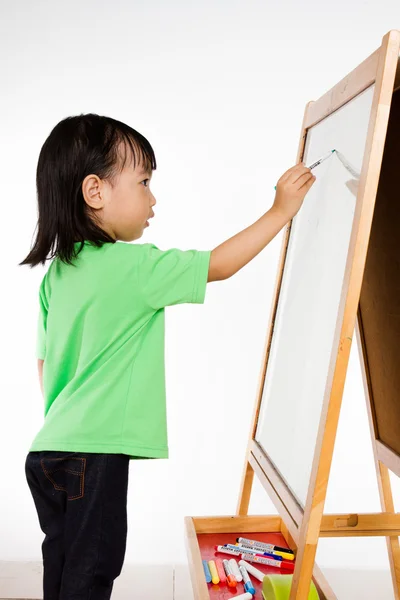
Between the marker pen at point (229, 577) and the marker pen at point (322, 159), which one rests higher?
the marker pen at point (322, 159)

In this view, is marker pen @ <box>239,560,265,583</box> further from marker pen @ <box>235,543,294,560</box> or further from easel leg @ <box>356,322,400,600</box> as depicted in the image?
easel leg @ <box>356,322,400,600</box>

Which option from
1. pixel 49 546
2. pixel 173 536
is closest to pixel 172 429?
pixel 173 536

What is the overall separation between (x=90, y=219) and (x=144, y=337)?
229 millimetres

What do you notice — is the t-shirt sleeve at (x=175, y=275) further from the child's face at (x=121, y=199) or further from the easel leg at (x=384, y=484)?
the easel leg at (x=384, y=484)

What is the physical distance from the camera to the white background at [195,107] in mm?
2004

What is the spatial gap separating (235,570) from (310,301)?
509mm

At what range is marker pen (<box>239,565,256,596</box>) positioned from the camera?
1.15 meters

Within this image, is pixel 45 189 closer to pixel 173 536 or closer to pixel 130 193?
pixel 130 193

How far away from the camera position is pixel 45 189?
1.15 metres

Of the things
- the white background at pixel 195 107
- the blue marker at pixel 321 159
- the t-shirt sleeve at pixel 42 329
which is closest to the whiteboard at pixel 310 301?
the blue marker at pixel 321 159

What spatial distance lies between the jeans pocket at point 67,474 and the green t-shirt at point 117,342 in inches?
1.1

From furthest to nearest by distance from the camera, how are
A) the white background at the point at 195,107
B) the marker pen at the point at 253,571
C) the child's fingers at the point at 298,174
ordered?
the white background at the point at 195,107, the marker pen at the point at 253,571, the child's fingers at the point at 298,174

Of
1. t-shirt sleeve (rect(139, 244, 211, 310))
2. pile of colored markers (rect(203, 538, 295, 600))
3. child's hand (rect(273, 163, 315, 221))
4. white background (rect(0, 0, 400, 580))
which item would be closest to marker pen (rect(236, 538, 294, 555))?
pile of colored markers (rect(203, 538, 295, 600))

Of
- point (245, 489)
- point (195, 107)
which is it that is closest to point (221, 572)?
point (245, 489)
